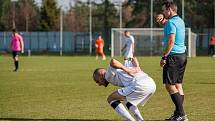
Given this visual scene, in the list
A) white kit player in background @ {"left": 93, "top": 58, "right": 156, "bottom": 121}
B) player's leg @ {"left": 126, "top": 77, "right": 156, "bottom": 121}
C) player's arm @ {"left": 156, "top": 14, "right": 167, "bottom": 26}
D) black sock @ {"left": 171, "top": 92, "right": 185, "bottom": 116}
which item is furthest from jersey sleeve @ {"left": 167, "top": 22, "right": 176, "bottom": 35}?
player's leg @ {"left": 126, "top": 77, "right": 156, "bottom": 121}

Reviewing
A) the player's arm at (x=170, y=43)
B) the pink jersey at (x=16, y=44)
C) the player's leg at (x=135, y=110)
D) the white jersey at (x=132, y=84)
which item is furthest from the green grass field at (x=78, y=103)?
the pink jersey at (x=16, y=44)

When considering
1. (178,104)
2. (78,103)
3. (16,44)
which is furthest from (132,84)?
(16,44)

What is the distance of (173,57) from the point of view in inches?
398

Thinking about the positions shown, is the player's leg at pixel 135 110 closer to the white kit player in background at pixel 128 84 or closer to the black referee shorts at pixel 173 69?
the white kit player in background at pixel 128 84

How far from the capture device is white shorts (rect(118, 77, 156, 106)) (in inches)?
347

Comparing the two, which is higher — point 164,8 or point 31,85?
point 164,8

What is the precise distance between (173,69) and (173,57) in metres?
0.23

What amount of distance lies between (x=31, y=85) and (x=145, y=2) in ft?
186

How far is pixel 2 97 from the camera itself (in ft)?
46.1

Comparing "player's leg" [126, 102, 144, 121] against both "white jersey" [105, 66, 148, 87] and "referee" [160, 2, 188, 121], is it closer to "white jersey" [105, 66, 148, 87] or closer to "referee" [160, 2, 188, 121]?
"white jersey" [105, 66, 148, 87]

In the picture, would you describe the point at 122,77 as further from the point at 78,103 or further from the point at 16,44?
the point at 16,44

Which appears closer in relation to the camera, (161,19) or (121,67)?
(121,67)

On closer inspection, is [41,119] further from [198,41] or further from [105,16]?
[105,16]

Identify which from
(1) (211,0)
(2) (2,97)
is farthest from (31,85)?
(1) (211,0)
